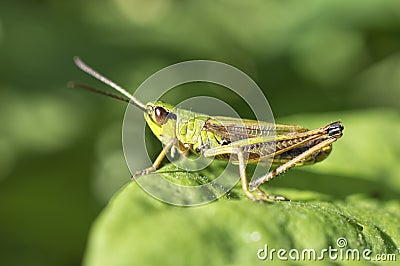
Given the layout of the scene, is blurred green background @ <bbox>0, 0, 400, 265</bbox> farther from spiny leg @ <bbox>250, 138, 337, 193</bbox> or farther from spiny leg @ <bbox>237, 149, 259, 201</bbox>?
spiny leg @ <bbox>237, 149, 259, 201</bbox>

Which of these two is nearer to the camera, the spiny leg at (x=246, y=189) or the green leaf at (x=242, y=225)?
the green leaf at (x=242, y=225)

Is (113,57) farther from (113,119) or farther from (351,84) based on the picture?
(351,84)

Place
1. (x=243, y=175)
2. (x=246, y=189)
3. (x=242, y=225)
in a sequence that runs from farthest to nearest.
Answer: (x=243, y=175)
(x=246, y=189)
(x=242, y=225)

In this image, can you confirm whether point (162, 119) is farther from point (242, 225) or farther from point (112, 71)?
point (112, 71)

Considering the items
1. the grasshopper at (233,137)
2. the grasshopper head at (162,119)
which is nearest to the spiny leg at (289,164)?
the grasshopper at (233,137)

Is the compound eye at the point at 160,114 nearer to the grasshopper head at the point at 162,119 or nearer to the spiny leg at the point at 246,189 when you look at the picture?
the grasshopper head at the point at 162,119

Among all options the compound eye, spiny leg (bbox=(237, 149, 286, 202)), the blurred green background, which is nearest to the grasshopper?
the compound eye

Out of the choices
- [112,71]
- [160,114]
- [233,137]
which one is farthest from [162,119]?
[112,71]
